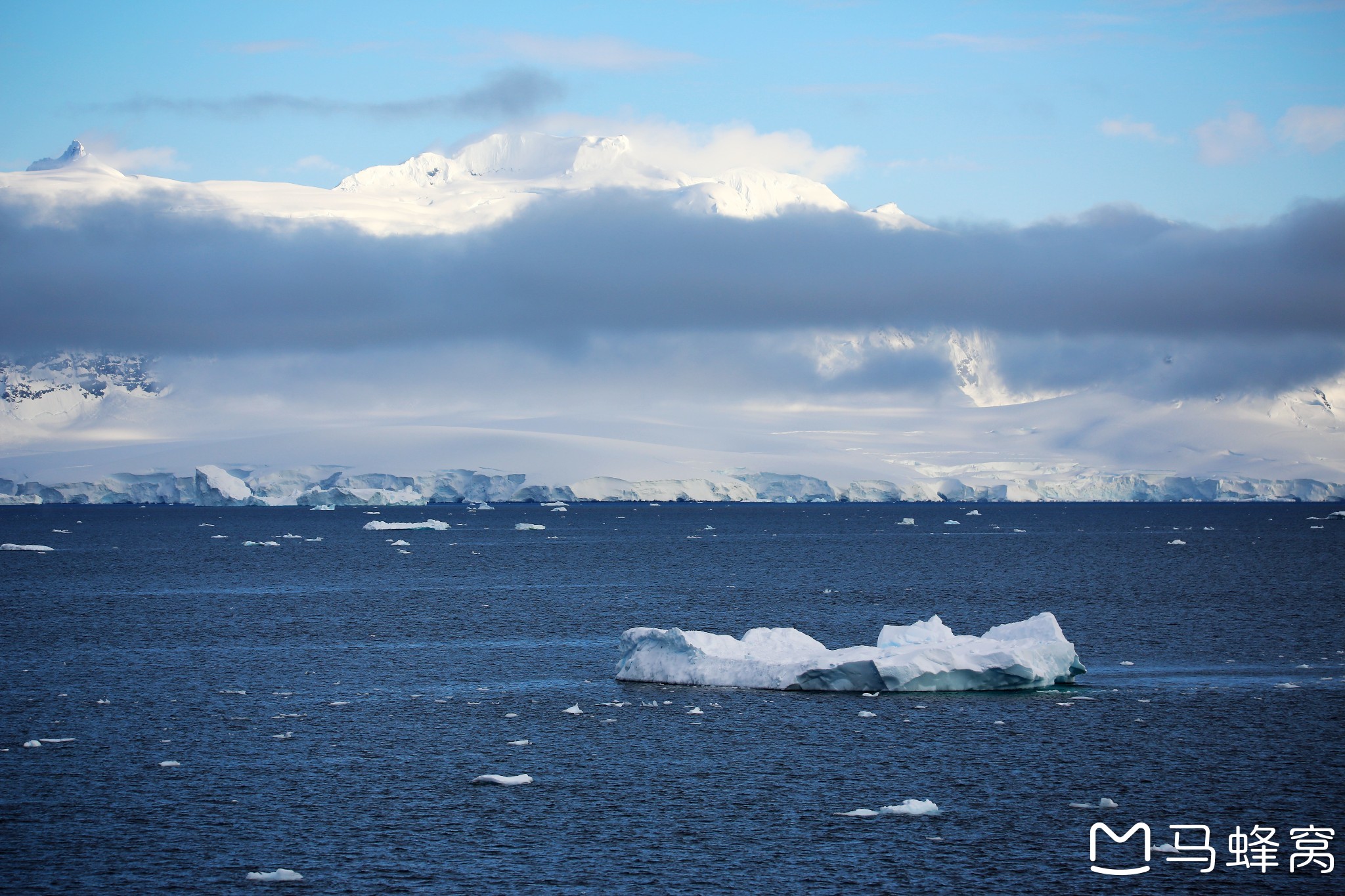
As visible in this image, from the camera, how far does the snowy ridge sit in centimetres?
14338

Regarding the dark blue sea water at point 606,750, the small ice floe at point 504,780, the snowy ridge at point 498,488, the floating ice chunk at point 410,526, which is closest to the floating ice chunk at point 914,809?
the dark blue sea water at point 606,750

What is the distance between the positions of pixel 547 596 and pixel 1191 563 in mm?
37023

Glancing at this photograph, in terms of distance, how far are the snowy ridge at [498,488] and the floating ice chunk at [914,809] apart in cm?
12309

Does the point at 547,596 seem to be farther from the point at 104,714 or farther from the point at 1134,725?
the point at 1134,725

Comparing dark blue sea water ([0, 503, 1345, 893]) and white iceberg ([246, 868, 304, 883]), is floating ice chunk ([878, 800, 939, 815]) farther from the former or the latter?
white iceberg ([246, 868, 304, 883])

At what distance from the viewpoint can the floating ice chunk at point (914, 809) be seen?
1664cm

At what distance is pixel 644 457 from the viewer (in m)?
164

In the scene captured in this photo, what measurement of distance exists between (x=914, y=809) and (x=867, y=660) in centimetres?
853

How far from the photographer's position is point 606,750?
66.6ft

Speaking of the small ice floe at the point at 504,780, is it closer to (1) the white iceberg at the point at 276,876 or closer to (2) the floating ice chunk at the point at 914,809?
(1) the white iceberg at the point at 276,876

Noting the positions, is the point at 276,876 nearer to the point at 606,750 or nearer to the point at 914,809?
the point at 606,750

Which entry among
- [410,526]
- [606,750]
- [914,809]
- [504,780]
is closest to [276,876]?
[504,780]

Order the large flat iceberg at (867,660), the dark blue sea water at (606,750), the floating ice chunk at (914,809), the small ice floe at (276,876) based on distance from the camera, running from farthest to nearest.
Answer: the large flat iceberg at (867,660)
the floating ice chunk at (914,809)
the dark blue sea water at (606,750)
the small ice floe at (276,876)

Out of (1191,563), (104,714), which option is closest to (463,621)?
(104,714)
